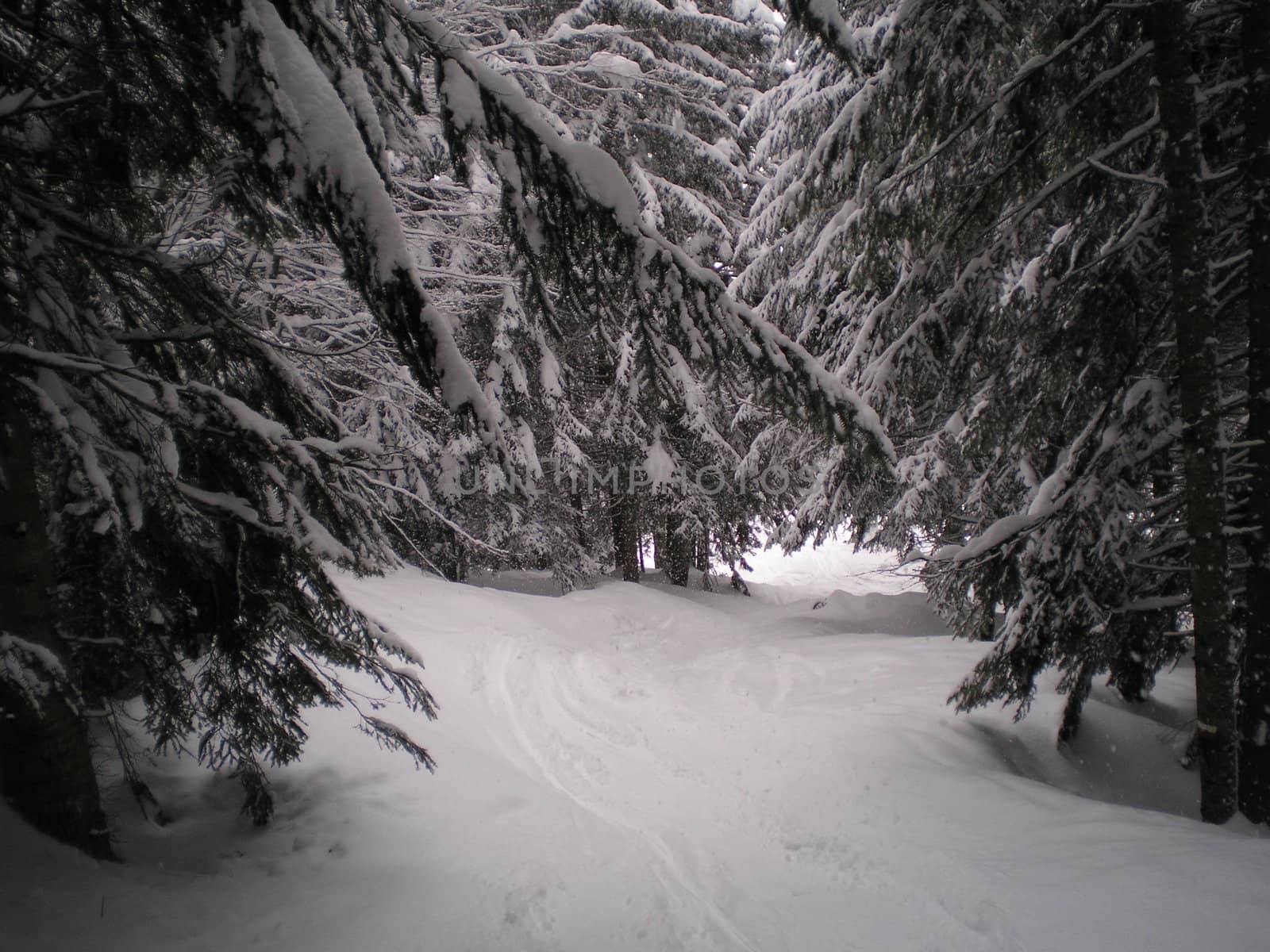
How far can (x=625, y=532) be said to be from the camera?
1513 cm

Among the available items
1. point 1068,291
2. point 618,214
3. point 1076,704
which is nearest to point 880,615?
point 1076,704

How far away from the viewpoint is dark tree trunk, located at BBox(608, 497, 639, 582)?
1394cm

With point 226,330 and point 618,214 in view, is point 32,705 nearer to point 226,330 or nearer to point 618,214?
point 226,330

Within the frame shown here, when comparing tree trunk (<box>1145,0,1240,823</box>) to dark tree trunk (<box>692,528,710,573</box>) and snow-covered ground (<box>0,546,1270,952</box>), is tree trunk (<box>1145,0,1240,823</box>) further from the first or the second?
dark tree trunk (<box>692,528,710,573</box>)

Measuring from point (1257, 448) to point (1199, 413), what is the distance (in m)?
0.51

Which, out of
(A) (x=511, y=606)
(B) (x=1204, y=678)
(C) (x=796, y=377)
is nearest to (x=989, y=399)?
(B) (x=1204, y=678)

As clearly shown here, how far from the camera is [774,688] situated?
28.0ft

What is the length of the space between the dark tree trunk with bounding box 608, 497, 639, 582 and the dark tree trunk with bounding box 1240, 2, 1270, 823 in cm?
1041

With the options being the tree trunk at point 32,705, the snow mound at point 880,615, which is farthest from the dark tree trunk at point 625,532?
the tree trunk at point 32,705

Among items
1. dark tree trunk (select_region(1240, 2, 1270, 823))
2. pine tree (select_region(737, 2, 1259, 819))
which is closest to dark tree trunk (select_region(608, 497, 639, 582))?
pine tree (select_region(737, 2, 1259, 819))

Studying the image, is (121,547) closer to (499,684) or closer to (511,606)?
(499,684)

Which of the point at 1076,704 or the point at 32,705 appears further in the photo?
the point at 1076,704

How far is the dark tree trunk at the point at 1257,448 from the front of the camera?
395cm

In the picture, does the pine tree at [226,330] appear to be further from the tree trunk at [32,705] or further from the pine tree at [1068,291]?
the pine tree at [1068,291]
